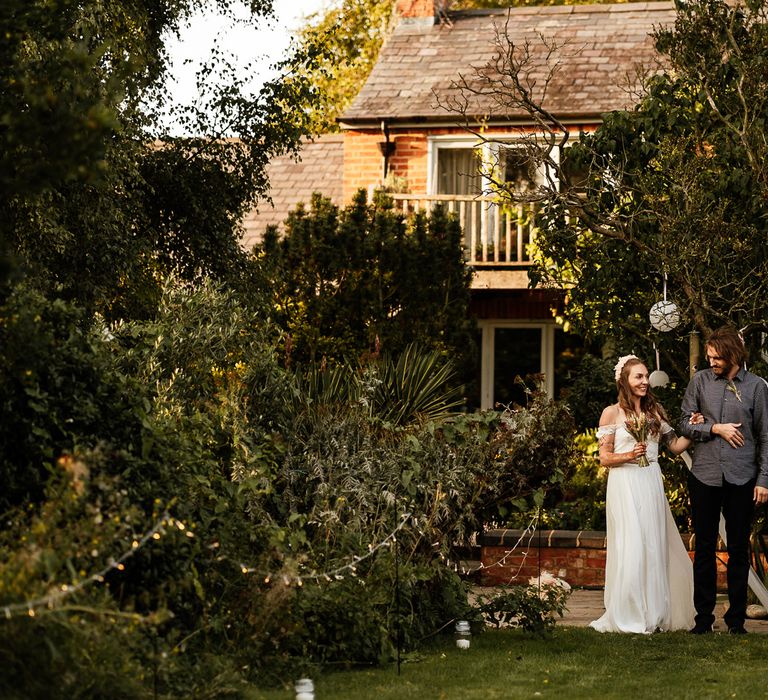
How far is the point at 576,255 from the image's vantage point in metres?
9.83

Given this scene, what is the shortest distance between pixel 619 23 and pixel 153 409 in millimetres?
15182

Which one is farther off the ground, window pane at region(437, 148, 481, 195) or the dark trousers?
window pane at region(437, 148, 481, 195)

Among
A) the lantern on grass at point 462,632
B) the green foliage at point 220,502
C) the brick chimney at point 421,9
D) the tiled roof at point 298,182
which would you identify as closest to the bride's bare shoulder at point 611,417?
the green foliage at point 220,502

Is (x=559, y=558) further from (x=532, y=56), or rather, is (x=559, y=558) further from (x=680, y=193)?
(x=532, y=56)

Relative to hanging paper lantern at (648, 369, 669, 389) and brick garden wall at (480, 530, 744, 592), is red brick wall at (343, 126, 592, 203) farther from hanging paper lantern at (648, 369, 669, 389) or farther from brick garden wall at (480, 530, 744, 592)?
hanging paper lantern at (648, 369, 669, 389)

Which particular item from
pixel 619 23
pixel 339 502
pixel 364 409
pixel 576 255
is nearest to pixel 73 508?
pixel 339 502

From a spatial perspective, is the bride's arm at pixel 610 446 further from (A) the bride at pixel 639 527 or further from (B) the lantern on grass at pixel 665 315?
(B) the lantern on grass at pixel 665 315

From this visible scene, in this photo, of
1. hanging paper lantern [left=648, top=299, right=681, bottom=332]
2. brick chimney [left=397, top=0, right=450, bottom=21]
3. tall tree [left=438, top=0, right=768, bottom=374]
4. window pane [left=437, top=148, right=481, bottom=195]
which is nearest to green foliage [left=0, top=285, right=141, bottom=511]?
tall tree [left=438, top=0, right=768, bottom=374]

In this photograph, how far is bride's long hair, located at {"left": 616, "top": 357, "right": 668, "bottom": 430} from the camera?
840 centimetres

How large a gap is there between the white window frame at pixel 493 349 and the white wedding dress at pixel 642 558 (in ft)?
34.6

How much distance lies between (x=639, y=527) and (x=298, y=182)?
46.7ft

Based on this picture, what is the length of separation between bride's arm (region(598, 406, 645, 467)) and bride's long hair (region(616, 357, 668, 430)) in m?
0.09

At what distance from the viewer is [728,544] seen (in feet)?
26.8

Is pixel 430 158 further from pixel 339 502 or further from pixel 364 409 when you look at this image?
pixel 339 502
